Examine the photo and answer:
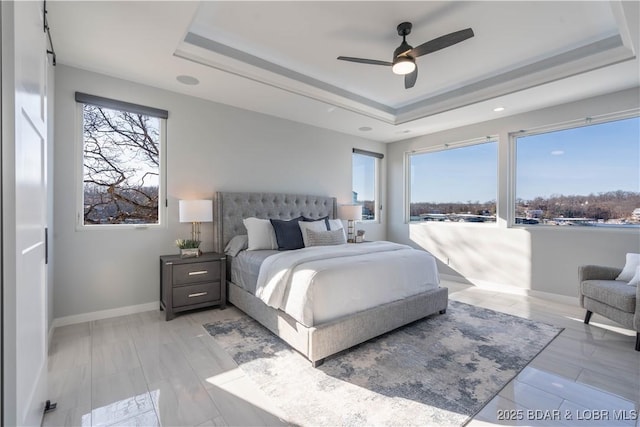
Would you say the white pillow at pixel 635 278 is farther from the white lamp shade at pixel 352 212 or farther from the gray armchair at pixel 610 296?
the white lamp shade at pixel 352 212

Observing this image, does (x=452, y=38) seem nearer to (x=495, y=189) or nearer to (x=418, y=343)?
(x=418, y=343)

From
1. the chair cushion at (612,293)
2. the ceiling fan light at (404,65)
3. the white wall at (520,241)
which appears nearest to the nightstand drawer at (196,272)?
the ceiling fan light at (404,65)

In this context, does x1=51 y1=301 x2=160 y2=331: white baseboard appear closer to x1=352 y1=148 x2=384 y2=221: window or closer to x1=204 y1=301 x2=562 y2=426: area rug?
x1=204 y1=301 x2=562 y2=426: area rug

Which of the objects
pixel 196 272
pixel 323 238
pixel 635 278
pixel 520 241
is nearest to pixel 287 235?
pixel 323 238

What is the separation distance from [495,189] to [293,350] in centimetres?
391

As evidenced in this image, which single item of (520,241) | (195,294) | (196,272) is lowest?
(195,294)

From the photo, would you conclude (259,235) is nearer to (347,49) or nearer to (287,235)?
(287,235)

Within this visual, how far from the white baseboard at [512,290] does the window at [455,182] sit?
0.98m

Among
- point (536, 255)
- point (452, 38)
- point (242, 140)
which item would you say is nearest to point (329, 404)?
point (452, 38)

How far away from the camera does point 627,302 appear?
103 inches

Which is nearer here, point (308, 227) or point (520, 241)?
point (308, 227)

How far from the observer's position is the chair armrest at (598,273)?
310 centimetres

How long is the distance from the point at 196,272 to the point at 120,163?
58.3 inches

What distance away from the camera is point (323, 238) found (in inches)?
146
